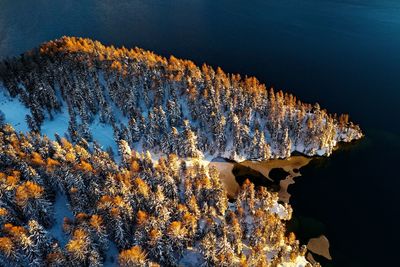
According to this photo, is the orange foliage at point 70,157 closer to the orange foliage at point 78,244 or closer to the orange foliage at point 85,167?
the orange foliage at point 85,167

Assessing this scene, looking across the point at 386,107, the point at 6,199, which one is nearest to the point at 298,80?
the point at 386,107

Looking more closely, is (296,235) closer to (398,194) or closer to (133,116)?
(398,194)

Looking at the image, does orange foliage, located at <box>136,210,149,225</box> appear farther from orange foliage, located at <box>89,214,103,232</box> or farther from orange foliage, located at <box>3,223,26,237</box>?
orange foliage, located at <box>3,223,26,237</box>

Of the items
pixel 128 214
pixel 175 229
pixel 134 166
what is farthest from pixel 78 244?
pixel 134 166

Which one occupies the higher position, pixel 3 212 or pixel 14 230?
pixel 14 230

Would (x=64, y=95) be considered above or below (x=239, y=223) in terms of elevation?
above

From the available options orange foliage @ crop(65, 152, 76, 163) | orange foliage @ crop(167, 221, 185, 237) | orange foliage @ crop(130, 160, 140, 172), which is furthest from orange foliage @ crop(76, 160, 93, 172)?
orange foliage @ crop(167, 221, 185, 237)

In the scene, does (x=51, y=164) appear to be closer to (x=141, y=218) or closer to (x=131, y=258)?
(x=141, y=218)
